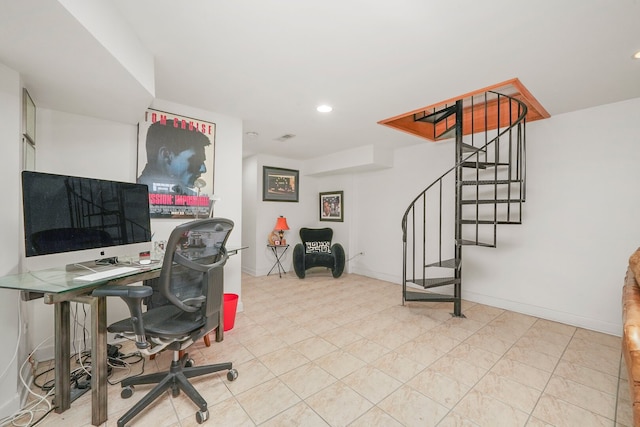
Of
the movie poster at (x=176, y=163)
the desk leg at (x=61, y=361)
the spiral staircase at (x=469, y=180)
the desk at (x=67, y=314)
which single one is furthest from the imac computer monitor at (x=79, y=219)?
the spiral staircase at (x=469, y=180)

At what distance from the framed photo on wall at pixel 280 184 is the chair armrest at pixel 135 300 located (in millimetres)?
3859

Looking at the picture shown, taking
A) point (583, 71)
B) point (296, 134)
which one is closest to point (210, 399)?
point (296, 134)

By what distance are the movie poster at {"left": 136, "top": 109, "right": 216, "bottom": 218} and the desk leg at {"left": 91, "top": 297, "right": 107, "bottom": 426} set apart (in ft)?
4.21

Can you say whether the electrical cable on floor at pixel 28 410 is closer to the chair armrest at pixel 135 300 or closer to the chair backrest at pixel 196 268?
the chair armrest at pixel 135 300

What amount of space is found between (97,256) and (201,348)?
3.93ft

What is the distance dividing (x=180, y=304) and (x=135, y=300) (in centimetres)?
22

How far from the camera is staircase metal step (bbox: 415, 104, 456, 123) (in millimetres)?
3205

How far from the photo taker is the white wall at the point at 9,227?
1.54 m

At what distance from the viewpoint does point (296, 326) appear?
286 cm

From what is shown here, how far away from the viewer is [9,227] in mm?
1579

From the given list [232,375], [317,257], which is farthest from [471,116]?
[232,375]

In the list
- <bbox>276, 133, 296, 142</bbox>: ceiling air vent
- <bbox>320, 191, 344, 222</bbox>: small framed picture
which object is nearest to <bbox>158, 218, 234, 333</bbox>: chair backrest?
<bbox>276, 133, 296, 142</bbox>: ceiling air vent

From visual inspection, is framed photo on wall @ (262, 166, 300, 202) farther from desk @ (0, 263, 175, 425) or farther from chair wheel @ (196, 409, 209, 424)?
chair wheel @ (196, 409, 209, 424)

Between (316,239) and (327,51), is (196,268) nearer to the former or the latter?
(327,51)
